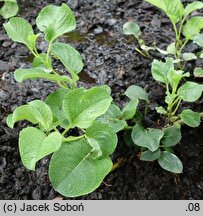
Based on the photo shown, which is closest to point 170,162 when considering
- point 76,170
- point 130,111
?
point 130,111

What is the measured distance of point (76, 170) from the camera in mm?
1050

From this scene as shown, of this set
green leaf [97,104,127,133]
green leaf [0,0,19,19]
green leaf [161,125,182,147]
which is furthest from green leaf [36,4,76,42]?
green leaf [0,0,19,19]

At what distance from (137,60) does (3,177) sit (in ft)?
2.16

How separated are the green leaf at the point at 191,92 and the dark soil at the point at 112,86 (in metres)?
0.18

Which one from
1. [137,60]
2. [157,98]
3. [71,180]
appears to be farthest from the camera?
[137,60]

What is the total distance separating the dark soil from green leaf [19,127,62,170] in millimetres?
314

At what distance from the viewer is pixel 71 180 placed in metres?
1.03

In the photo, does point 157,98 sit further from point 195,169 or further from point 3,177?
point 3,177

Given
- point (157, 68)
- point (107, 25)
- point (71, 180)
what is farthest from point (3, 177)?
point (107, 25)

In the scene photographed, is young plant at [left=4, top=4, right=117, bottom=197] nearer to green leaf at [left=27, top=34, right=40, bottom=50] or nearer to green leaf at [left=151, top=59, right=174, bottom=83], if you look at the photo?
green leaf at [left=27, top=34, right=40, bottom=50]

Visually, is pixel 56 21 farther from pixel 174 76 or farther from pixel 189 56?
pixel 189 56

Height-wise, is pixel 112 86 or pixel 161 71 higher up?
pixel 161 71

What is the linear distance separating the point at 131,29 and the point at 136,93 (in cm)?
32

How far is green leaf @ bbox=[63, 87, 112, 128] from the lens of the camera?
1.03 meters
